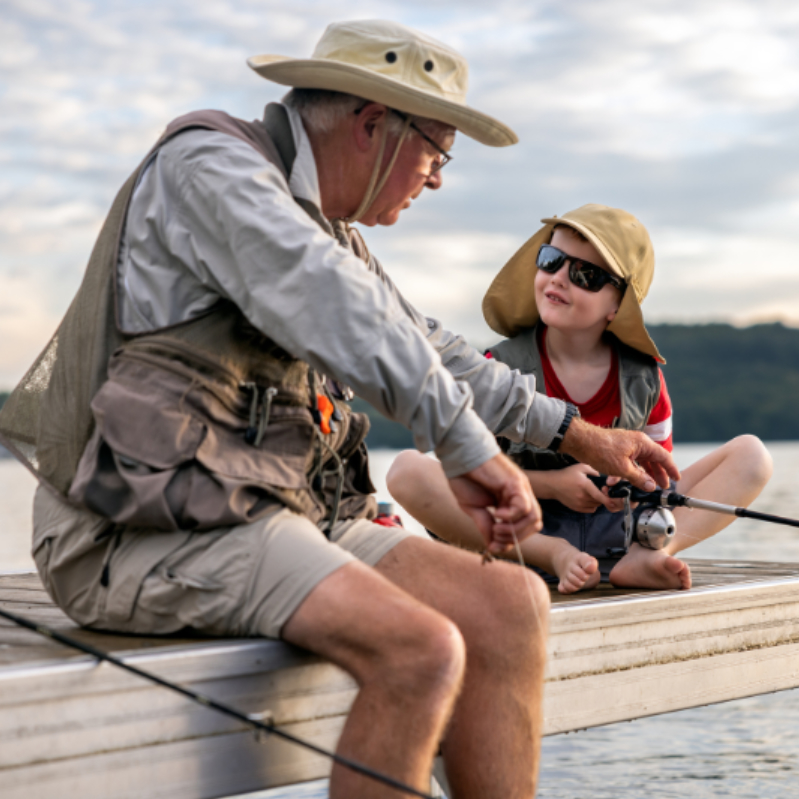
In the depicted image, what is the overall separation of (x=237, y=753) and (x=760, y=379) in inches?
3311

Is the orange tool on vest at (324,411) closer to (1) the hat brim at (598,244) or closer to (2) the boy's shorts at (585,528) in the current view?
(2) the boy's shorts at (585,528)

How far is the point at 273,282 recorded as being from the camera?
1.96 metres

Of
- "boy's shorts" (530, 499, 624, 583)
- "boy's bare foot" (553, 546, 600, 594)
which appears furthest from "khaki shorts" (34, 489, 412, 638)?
"boy's shorts" (530, 499, 624, 583)

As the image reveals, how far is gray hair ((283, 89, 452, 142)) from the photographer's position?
90.6 inches

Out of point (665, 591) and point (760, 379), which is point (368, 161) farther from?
point (760, 379)

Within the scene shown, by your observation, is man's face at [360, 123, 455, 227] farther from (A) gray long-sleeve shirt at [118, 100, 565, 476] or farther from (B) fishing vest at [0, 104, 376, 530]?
(A) gray long-sleeve shirt at [118, 100, 565, 476]

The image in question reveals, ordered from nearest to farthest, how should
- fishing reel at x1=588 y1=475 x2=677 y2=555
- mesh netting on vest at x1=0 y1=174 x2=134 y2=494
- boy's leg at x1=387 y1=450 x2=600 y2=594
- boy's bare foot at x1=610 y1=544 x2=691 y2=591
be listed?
mesh netting on vest at x1=0 y1=174 x2=134 y2=494 < boy's bare foot at x1=610 y1=544 x2=691 y2=591 < fishing reel at x1=588 y1=475 x2=677 y2=555 < boy's leg at x1=387 y1=450 x2=600 y2=594

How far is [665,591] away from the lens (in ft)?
10.9

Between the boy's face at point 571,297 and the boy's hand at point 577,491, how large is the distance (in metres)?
0.63

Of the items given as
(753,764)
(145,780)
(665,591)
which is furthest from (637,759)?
(145,780)

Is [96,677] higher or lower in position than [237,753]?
higher

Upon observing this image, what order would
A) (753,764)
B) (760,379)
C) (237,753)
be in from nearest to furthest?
(237,753), (753,764), (760,379)

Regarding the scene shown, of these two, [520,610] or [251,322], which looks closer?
[251,322]

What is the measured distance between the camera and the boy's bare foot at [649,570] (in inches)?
132
